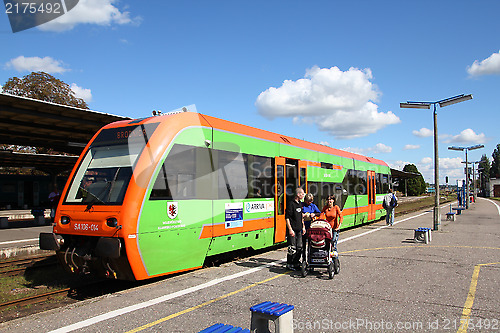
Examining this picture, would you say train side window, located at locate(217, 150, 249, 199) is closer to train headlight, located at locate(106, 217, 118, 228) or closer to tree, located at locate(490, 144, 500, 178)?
train headlight, located at locate(106, 217, 118, 228)

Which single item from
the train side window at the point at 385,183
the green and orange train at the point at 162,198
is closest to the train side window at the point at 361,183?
the train side window at the point at 385,183

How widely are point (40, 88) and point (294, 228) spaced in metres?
42.2

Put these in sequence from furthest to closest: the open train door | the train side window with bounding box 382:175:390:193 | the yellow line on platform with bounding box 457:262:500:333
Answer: the train side window with bounding box 382:175:390:193 < the open train door < the yellow line on platform with bounding box 457:262:500:333

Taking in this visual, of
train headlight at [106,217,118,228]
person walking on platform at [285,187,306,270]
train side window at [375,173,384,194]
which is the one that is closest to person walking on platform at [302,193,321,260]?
person walking on platform at [285,187,306,270]

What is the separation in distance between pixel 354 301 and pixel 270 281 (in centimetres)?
191

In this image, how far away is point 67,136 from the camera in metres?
19.1

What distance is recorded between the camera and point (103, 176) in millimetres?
7602

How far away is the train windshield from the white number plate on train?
0.40 metres

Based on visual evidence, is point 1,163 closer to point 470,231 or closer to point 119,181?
point 119,181

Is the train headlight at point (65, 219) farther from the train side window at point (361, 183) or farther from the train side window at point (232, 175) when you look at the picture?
the train side window at point (361, 183)

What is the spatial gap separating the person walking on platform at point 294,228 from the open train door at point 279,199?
216 cm

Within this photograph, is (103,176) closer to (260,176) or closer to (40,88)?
(260,176)

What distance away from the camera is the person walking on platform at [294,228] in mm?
8688

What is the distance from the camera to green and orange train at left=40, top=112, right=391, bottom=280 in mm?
6969
